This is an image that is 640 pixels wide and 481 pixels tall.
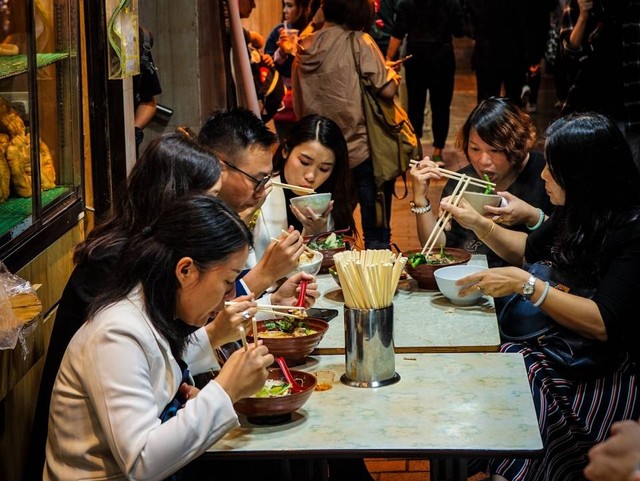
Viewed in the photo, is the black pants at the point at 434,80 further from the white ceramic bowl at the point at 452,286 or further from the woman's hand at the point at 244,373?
the woman's hand at the point at 244,373

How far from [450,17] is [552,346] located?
7.01 meters

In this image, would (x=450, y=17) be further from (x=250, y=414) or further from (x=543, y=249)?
(x=250, y=414)

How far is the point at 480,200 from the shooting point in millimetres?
4551

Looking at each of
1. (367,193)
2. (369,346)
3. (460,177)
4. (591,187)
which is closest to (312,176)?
(460,177)

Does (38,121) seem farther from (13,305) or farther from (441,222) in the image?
(441,222)

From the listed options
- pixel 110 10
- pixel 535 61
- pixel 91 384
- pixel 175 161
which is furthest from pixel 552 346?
pixel 535 61

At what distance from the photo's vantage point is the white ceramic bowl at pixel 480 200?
4523 millimetres

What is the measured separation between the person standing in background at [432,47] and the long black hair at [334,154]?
5.19m

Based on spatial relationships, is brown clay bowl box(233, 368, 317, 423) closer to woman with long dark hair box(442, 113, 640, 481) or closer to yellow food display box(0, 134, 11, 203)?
woman with long dark hair box(442, 113, 640, 481)

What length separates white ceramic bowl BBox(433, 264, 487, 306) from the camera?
12.9 feet

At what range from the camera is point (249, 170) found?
421 centimetres

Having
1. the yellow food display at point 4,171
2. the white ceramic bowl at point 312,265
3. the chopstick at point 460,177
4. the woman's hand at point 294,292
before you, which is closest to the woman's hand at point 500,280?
the woman's hand at point 294,292

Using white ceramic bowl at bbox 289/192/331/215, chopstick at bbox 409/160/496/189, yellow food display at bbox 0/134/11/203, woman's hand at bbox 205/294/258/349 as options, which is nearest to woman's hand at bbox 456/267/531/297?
chopstick at bbox 409/160/496/189

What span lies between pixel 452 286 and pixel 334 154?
1481 millimetres
